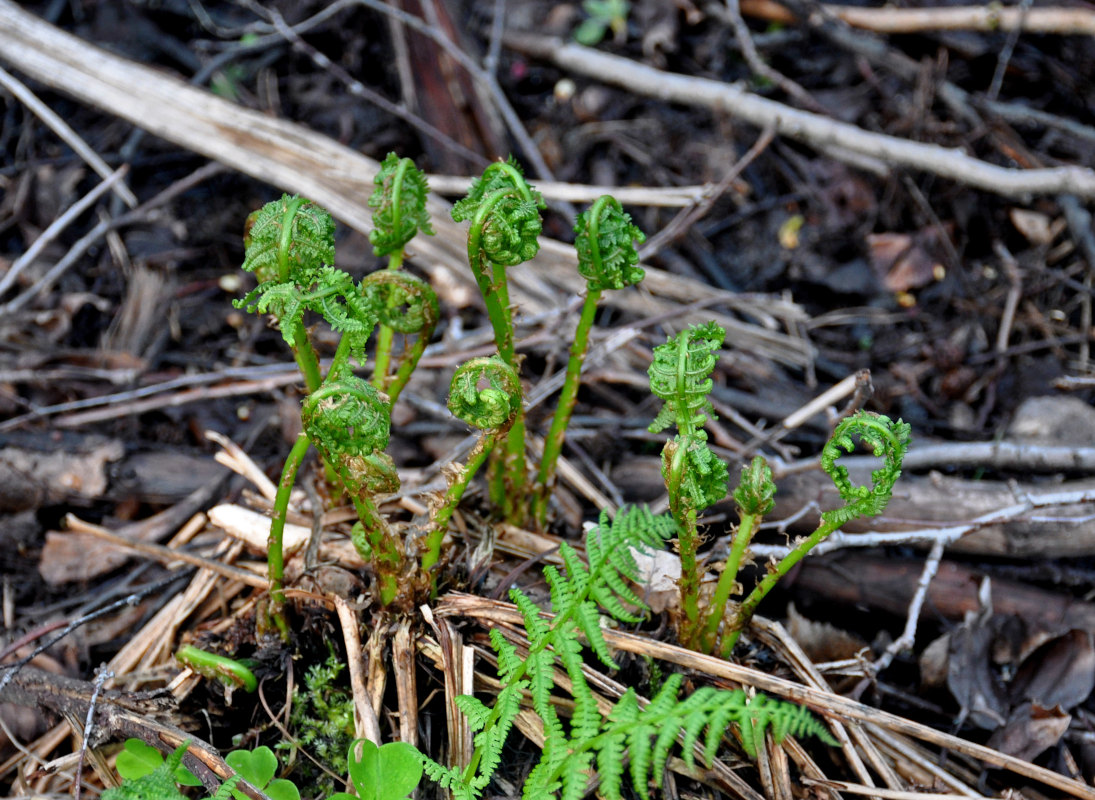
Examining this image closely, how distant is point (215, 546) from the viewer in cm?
251

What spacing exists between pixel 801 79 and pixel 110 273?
3.24 m

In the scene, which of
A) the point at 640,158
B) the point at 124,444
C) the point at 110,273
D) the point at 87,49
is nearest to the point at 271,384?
the point at 124,444

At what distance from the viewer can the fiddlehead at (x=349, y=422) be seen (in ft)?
5.01

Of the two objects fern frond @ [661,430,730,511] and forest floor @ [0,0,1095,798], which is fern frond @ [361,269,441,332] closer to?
forest floor @ [0,0,1095,798]

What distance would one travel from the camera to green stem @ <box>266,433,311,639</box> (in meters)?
1.83

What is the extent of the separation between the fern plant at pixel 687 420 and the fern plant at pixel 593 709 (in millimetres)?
74

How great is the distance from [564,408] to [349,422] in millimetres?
702

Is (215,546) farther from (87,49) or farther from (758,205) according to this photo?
(758,205)

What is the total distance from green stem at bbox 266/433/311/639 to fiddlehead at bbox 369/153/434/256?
0.51m

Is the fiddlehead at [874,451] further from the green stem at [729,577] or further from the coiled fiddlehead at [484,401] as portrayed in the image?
the coiled fiddlehead at [484,401]

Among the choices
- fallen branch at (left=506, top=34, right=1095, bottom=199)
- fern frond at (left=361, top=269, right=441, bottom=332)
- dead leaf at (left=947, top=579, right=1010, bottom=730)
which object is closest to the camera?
fern frond at (left=361, top=269, right=441, bottom=332)

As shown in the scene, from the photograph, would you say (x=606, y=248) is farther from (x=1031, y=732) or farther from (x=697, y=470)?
(x=1031, y=732)

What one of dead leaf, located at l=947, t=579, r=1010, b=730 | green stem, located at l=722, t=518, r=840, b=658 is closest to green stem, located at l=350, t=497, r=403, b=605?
green stem, located at l=722, t=518, r=840, b=658

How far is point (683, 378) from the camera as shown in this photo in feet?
5.32
